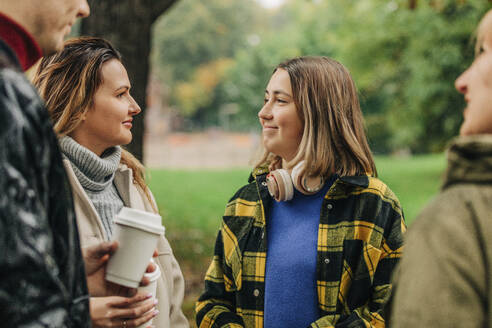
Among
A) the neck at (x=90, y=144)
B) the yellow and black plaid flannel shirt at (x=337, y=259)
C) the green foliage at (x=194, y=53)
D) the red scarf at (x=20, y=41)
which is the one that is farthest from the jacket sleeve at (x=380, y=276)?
the green foliage at (x=194, y=53)

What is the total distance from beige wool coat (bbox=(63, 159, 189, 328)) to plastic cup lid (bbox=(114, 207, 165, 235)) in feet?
1.81

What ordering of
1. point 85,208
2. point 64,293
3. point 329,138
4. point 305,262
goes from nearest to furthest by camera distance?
point 64,293
point 85,208
point 305,262
point 329,138

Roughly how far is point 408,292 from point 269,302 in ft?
3.87

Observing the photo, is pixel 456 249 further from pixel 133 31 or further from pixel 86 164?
pixel 133 31

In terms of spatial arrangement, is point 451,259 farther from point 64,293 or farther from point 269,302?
point 269,302

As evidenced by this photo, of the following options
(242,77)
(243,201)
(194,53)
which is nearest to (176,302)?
(243,201)

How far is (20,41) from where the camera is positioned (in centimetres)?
133

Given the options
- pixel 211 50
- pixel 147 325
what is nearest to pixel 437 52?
pixel 147 325

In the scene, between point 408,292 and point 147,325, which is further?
point 147,325

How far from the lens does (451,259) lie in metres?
1.20

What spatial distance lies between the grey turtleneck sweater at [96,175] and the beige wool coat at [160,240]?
0.05 m

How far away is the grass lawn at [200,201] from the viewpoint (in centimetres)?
733

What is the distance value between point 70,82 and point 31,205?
127cm

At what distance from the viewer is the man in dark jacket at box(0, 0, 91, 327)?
43.4 inches
